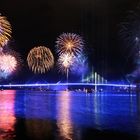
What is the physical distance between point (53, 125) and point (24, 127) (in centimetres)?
176

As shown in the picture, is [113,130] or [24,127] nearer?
[113,130]

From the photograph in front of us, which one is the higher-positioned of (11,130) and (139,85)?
(139,85)

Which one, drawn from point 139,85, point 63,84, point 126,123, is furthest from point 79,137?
point 63,84

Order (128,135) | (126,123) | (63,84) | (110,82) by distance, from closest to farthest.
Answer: (128,135) < (126,123) < (110,82) < (63,84)

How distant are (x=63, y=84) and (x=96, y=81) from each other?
11915 millimetres

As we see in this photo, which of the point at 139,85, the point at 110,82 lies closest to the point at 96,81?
the point at 110,82

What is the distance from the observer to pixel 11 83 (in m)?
146

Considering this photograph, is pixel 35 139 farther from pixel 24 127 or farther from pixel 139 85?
pixel 139 85

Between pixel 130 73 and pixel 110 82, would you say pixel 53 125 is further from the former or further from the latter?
pixel 110 82

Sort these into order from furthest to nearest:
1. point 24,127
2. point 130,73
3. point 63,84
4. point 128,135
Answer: point 63,84
point 130,73
point 24,127
point 128,135

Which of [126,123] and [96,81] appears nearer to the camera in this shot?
[126,123]

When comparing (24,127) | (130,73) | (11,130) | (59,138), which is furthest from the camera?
(130,73)

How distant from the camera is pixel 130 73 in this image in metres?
114

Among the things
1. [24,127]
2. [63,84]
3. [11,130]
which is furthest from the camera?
[63,84]
